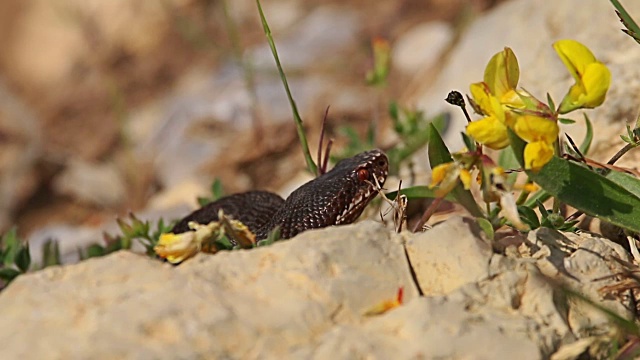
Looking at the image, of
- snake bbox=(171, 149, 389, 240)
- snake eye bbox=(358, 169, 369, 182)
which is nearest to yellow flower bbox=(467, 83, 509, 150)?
snake bbox=(171, 149, 389, 240)

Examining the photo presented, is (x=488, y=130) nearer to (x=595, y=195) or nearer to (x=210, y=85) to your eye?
(x=595, y=195)

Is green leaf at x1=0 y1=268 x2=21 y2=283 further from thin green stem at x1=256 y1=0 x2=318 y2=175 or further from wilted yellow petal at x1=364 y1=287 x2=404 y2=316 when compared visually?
wilted yellow petal at x1=364 y1=287 x2=404 y2=316

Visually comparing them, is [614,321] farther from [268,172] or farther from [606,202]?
[268,172]

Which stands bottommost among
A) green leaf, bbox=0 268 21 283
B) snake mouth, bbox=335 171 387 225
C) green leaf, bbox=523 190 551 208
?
green leaf, bbox=523 190 551 208

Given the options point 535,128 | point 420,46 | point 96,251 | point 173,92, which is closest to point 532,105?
point 535,128

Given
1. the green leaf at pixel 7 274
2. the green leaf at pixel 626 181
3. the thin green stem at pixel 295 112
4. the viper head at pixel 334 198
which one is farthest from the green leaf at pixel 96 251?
the green leaf at pixel 626 181
